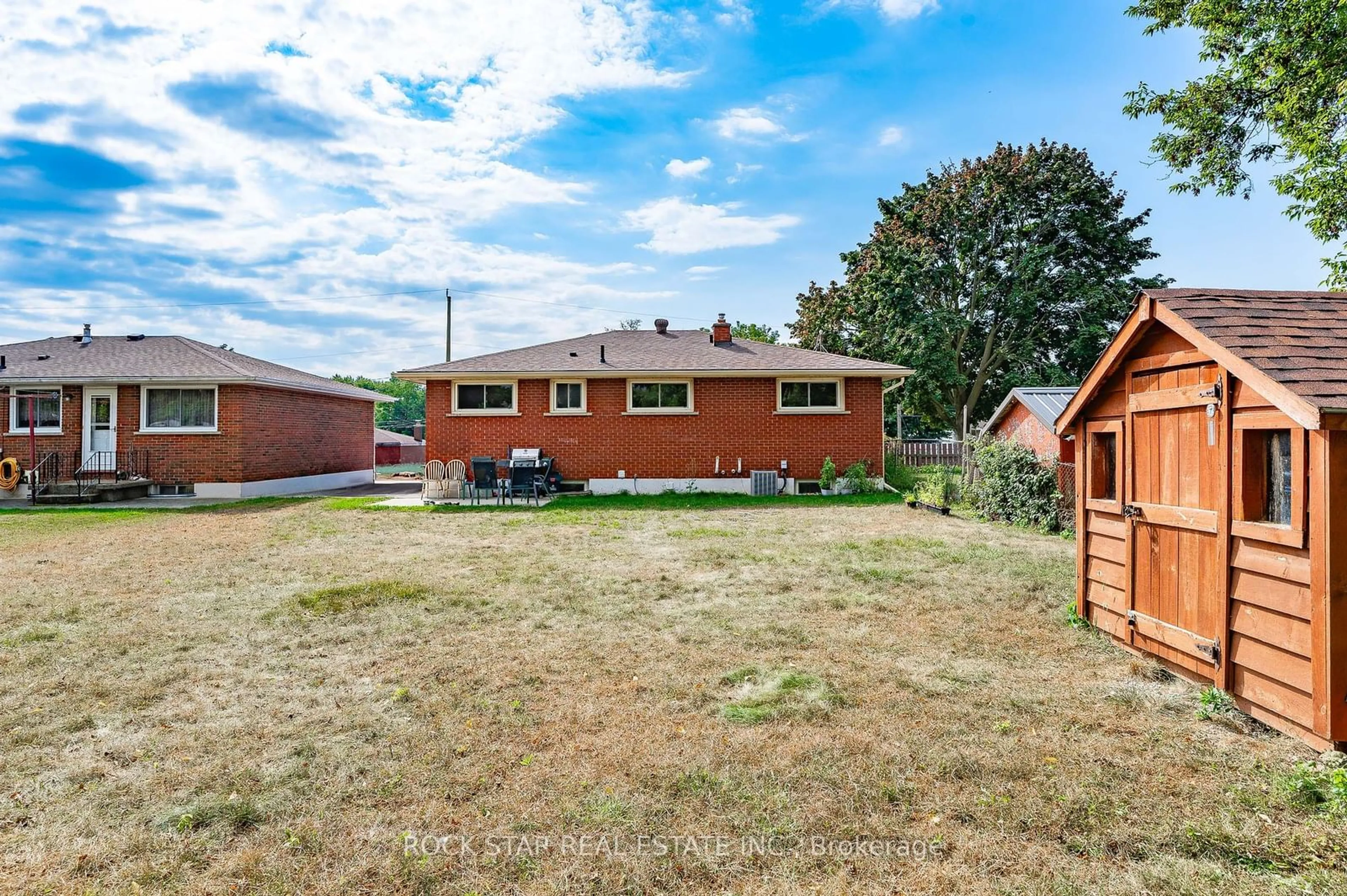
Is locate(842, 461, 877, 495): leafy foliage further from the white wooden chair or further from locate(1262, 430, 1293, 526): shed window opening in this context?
locate(1262, 430, 1293, 526): shed window opening

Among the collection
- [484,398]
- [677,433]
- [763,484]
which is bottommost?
[763,484]

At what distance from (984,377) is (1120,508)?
24346 mm

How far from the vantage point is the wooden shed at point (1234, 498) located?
318 centimetres

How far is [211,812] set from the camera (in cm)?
280

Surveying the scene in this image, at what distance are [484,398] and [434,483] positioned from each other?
2715 millimetres

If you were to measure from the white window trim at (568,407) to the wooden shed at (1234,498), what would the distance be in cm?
1266

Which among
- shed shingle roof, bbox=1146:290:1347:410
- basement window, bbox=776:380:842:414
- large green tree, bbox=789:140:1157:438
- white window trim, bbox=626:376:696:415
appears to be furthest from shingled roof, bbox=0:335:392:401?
large green tree, bbox=789:140:1157:438

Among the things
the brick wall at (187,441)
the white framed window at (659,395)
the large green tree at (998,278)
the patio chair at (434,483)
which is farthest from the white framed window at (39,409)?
the large green tree at (998,278)

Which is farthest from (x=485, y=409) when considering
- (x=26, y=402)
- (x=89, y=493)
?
(x=26, y=402)

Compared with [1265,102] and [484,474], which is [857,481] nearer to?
[484,474]

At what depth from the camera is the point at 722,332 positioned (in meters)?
18.9

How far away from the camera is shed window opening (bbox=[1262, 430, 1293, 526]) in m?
3.54

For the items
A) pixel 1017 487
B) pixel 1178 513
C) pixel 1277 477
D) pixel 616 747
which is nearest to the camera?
pixel 616 747

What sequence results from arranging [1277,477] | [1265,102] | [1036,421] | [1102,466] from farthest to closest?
[1265,102] → [1036,421] → [1102,466] → [1277,477]
